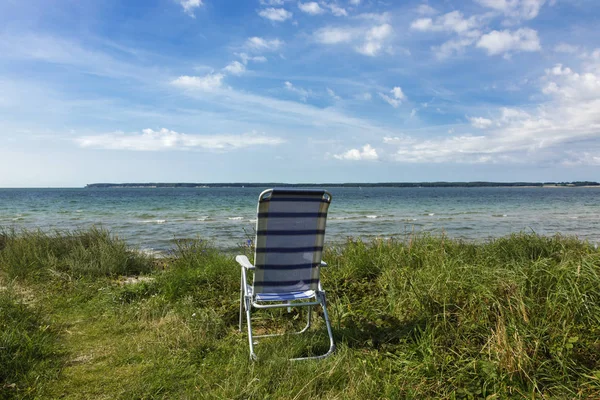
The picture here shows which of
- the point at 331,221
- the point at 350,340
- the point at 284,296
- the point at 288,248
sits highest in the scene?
the point at 288,248

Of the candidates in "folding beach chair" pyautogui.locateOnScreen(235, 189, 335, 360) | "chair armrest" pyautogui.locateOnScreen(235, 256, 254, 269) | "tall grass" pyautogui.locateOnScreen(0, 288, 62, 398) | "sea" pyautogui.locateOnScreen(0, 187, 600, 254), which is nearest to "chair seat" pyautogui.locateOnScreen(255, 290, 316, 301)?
"folding beach chair" pyautogui.locateOnScreen(235, 189, 335, 360)

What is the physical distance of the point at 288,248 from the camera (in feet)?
11.6

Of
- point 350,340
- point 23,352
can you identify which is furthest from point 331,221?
point 23,352

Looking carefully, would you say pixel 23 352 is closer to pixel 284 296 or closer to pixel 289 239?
pixel 284 296

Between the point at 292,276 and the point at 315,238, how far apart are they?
382 mm

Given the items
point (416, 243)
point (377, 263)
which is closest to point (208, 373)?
point (377, 263)

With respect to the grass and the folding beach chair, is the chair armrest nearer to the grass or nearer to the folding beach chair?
the folding beach chair

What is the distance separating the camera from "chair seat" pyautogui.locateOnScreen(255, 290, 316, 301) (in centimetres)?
345

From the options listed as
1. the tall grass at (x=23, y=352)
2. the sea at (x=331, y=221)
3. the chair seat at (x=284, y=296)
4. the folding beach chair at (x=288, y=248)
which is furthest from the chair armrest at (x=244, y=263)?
the sea at (x=331, y=221)

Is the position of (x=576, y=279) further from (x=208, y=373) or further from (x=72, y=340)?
(x=72, y=340)

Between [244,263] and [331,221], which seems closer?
[244,263]

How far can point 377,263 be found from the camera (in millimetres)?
5059

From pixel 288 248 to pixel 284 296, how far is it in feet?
1.31

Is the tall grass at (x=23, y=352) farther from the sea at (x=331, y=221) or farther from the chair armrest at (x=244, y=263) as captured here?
the sea at (x=331, y=221)
